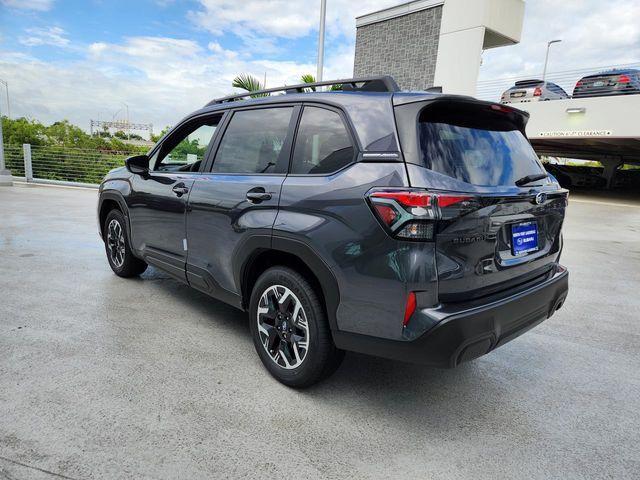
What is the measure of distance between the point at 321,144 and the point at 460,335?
1327 mm

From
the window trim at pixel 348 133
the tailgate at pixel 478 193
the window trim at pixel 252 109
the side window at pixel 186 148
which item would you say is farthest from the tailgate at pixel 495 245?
the side window at pixel 186 148

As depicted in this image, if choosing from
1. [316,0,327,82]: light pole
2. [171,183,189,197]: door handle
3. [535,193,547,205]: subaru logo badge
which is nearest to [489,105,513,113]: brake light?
[535,193,547,205]: subaru logo badge

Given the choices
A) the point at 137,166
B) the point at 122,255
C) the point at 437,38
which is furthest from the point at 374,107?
the point at 437,38

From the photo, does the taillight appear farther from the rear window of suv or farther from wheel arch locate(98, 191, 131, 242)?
wheel arch locate(98, 191, 131, 242)

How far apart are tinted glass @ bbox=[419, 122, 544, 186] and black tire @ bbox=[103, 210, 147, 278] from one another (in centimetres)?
338

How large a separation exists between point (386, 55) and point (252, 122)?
17870 mm

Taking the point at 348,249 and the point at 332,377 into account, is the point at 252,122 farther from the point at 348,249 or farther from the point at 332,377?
the point at 332,377

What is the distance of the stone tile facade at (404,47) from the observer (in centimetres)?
1777

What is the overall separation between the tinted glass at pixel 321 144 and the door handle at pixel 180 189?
118 cm

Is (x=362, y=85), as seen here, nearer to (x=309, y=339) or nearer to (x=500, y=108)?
(x=500, y=108)

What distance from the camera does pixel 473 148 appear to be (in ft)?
7.77

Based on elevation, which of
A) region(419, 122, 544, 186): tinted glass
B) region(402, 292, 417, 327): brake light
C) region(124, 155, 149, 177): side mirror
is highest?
region(419, 122, 544, 186): tinted glass

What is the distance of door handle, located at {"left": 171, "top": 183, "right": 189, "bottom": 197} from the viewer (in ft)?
11.3

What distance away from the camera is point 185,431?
2246 mm
